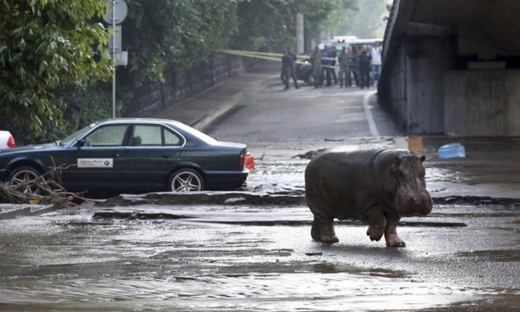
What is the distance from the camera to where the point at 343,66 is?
5831cm

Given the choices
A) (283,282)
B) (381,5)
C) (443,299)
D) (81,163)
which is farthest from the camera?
(381,5)

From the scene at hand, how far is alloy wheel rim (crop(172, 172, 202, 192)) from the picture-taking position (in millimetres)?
20469

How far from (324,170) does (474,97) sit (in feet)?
65.0

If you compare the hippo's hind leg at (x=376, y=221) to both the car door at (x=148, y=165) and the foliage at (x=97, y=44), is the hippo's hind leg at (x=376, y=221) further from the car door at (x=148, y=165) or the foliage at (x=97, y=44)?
the car door at (x=148, y=165)

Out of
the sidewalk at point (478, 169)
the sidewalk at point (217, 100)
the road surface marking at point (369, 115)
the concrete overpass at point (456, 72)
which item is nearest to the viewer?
the sidewalk at point (478, 169)

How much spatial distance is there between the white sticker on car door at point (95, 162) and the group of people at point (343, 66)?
116 ft

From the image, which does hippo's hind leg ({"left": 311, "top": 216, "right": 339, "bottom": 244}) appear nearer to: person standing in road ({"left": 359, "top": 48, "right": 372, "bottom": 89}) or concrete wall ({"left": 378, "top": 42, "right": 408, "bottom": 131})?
concrete wall ({"left": 378, "top": 42, "right": 408, "bottom": 131})

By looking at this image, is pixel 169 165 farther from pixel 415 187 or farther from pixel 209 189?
pixel 415 187

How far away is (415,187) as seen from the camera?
40.9 feet

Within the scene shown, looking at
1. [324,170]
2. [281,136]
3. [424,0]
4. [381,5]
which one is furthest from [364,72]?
[381,5]

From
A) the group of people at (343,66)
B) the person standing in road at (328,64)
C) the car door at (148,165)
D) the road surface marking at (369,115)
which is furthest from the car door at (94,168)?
the person standing in road at (328,64)

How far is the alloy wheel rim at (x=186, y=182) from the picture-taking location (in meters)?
20.5

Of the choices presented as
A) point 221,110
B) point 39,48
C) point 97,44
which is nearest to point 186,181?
point 39,48

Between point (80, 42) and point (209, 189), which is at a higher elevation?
point (80, 42)
